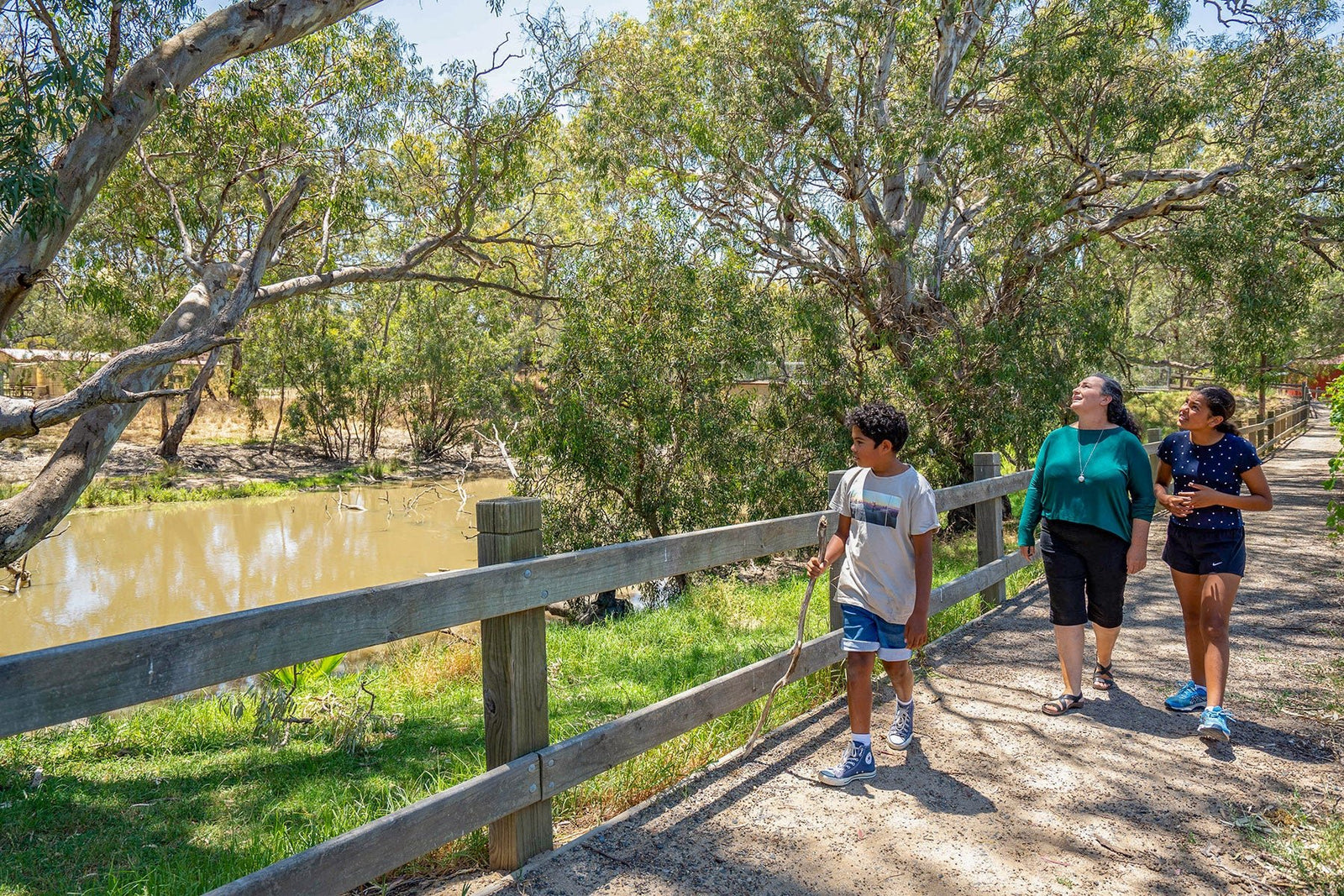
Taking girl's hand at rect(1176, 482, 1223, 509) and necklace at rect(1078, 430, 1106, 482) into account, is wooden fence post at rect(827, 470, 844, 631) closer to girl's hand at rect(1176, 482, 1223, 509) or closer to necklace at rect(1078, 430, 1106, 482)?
necklace at rect(1078, 430, 1106, 482)

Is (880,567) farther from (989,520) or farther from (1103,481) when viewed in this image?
(989,520)

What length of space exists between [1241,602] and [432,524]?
20.3 m

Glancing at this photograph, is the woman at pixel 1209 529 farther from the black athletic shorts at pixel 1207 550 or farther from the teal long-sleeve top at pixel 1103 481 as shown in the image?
the teal long-sleeve top at pixel 1103 481

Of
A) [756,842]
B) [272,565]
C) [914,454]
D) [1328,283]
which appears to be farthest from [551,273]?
[1328,283]

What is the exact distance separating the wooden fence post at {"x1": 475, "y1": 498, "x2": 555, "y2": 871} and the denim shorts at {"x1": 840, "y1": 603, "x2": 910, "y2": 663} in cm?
167

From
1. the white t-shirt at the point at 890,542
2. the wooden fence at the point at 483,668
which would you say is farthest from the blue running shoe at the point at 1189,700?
the wooden fence at the point at 483,668

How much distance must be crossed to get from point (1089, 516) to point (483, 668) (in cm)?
352

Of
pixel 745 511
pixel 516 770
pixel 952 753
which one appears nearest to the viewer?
pixel 516 770

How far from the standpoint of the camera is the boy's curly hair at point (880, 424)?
13.8ft

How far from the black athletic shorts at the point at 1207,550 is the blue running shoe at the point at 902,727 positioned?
74.9 inches

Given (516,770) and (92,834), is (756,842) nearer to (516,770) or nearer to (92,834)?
(516,770)

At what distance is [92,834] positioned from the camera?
4.82 m

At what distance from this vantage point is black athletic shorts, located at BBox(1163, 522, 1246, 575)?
4.87 m

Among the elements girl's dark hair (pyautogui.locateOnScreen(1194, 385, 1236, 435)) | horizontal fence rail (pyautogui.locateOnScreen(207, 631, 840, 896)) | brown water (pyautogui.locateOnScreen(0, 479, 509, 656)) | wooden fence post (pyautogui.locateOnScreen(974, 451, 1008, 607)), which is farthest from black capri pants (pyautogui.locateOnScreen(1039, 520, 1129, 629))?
brown water (pyautogui.locateOnScreen(0, 479, 509, 656))
